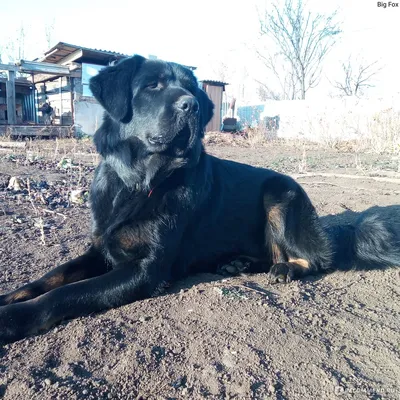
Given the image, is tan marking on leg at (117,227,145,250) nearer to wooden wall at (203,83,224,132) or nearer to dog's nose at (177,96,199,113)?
dog's nose at (177,96,199,113)

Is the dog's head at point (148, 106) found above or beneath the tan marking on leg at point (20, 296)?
above

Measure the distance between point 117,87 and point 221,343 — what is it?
201 cm

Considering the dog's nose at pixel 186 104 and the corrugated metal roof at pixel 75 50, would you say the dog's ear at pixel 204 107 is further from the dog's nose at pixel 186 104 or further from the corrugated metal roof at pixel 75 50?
the corrugated metal roof at pixel 75 50

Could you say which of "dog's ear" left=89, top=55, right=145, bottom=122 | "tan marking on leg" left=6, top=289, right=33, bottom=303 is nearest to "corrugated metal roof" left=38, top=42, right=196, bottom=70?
"dog's ear" left=89, top=55, right=145, bottom=122

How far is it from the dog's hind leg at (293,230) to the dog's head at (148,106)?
1010 millimetres

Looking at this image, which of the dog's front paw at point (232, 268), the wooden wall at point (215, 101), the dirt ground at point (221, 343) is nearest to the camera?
the dirt ground at point (221, 343)

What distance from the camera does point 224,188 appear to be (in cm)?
339

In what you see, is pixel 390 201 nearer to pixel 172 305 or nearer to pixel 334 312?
pixel 334 312

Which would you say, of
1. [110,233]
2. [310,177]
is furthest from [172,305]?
[310,177]

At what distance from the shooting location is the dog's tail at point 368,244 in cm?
330

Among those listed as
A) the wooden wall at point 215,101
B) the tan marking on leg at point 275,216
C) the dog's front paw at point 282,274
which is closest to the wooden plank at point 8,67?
the wooden wall at point 215,101

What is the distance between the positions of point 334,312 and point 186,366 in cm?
113

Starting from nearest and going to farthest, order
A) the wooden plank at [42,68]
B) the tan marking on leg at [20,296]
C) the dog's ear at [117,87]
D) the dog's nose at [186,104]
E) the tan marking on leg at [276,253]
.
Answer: the tan marking on leg at [20,296] → the dog's nose at [186,104] → the dog's ear at [117,87] → the tan marking on leg at [276,253] → the wooden plank at [42,68]

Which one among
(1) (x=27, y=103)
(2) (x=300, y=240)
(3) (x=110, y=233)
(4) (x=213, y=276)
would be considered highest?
(1) (x=27, y=103)
